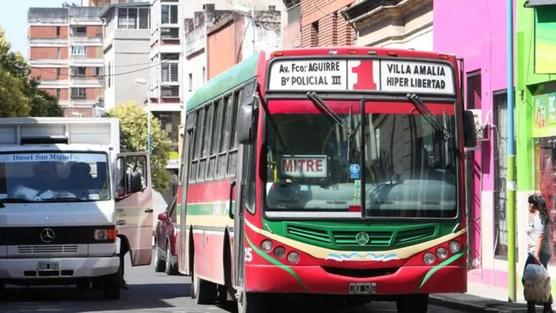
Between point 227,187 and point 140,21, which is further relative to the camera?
point 140,21

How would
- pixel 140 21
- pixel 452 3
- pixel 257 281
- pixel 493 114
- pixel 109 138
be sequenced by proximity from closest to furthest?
pixel 257 281
pixel 109 138
pixel 493 114
pixel 452 3
pixel 140 21

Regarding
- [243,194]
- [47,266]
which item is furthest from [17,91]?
[243,194]

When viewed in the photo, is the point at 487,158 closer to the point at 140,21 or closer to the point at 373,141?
the point at 373,141

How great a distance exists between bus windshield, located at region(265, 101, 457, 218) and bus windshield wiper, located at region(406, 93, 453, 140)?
0.04 m

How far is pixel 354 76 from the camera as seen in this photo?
1551cm

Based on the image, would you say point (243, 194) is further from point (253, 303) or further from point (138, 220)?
point (138, 220)

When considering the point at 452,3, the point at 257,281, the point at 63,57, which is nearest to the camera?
the point at 257,281

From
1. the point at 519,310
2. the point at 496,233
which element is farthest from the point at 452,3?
the point at 519,310

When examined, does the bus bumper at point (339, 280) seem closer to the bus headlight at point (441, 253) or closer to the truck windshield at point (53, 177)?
the bus headlight at point (441, 253)

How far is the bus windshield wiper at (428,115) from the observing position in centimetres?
1551

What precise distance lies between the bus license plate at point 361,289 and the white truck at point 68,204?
691cm

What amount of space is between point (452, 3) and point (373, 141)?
12.6m

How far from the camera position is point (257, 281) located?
1518 cm

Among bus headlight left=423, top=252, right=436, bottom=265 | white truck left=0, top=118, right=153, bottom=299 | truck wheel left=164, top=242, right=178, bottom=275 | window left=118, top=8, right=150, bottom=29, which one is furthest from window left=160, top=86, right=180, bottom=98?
bus headlight left=423, top=252, right=436, bottom=265
